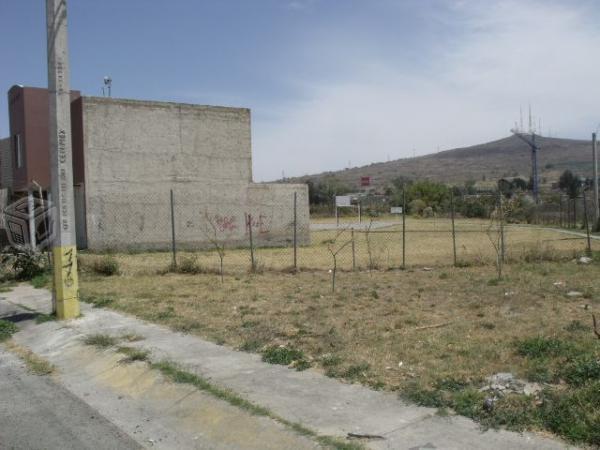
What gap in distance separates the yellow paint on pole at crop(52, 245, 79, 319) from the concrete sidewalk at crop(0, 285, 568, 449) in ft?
2.42

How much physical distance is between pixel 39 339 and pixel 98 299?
105 inches

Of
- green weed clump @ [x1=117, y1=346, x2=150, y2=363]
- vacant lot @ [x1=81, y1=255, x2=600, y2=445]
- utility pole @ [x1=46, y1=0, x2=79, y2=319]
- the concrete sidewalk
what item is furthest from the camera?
utility pole @ [x1=46, y1=0, x2=79, y2=319]

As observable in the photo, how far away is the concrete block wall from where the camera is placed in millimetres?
24359

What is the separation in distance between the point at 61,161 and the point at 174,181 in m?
16.3

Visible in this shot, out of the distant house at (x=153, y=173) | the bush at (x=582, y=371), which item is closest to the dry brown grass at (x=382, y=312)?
the bush at (x=582, y=371)

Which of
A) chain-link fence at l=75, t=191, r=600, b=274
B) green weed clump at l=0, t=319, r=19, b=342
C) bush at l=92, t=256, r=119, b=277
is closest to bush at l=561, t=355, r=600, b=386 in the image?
green weed clump at l=0, t=319, r=19, b=342

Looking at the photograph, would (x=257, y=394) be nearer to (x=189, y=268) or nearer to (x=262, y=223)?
A: (x=189, y=268)

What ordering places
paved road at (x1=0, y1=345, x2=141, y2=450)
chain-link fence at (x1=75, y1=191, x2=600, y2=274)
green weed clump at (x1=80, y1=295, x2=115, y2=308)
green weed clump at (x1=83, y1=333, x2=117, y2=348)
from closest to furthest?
paved road at (x1=0, y1=345, x2=141, y2=450), green weed clump at (x1=83, y1=333, x2=117, y2=348), green weed clump at (x1=80, y1=295, x2=115, y2=308), chain-link fence at (x1=75, y1=191, x2=600, y2=274)

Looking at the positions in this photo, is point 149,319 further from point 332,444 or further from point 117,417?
point 332,444

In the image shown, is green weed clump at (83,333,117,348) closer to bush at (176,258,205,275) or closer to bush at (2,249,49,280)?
bush at (176,258,205,275)

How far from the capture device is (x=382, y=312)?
31.0 feet

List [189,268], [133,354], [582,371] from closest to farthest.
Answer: [582,371], [133,354], [189,268]

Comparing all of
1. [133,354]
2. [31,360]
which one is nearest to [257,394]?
[133,354]

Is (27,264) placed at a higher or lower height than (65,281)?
lower
